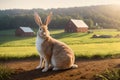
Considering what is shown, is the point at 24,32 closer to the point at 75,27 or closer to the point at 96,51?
the point at 75,27

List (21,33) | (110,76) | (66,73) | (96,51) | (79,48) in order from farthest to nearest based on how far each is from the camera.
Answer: (21,33)
(79,48)
(96,51)
(66,73)
(110,76)

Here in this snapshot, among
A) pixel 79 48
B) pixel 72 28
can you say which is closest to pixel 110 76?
pixel 79 48

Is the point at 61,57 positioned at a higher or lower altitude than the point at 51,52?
lower

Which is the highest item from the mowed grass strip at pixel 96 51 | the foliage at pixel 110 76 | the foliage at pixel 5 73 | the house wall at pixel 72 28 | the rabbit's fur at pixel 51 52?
the rabbit's fur at pixel 51 52

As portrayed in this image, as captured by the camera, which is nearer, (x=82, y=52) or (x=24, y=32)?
(x=82, y=52)

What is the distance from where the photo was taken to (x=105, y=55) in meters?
16.4

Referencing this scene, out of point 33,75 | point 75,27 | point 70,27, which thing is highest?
point 33,75

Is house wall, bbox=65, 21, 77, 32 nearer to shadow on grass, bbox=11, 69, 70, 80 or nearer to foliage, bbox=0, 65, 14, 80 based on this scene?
shadow on grass, bbox=11, 69, 70, 80

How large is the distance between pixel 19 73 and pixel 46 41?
1.65 meters

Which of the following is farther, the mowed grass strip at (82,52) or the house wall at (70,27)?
the house wall at (70,27)

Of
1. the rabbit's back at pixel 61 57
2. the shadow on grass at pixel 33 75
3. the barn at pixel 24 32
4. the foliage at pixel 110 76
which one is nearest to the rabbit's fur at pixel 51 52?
the rabbit's back at pixel 61 57

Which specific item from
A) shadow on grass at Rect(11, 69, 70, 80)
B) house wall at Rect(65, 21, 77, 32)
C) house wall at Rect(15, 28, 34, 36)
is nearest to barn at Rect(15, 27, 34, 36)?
house wall at Rect(15, 28, 34, 36)

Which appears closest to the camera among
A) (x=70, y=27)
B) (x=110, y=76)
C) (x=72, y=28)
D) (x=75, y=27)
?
(x=110, y=76)

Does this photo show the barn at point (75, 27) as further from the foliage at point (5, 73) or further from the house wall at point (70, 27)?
the foliage at point (5, 73)
